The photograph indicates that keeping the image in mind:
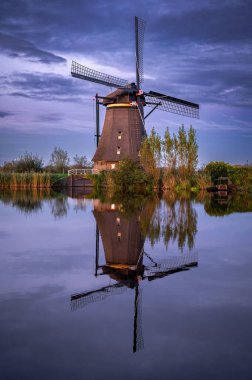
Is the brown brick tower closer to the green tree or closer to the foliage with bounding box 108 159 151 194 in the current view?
the foliage with bounding box 108 159 151 194

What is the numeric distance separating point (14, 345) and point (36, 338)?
19 centimetres

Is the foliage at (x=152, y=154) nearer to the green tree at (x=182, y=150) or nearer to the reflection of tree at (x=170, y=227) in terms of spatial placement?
the green tree at (x=182, y=150)

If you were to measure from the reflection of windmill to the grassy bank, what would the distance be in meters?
27.8

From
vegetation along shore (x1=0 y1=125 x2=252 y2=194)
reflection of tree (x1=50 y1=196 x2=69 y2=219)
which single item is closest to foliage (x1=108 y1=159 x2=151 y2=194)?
vegetation along shore (x1=0 y1=125 x2=252 y2=194)

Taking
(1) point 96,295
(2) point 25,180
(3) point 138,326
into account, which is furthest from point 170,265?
(2) point 25,180

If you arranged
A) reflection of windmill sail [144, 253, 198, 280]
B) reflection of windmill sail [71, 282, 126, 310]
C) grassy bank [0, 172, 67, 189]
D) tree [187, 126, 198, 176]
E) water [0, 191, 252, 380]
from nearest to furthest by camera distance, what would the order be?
water [0, 191, 252, 380], reflection of windmill sail [71, 282, 126, 310], reflection of windmill sail [144, 253, 198, 280], tree [187, 126, 198, 176], grassy bank [0, 172, 67, 189]

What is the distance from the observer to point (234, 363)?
9.69ft

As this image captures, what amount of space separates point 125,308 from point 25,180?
→ 33368 mm

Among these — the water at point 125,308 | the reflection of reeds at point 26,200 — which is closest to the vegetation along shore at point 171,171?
the reflection of reeds at point 26,200

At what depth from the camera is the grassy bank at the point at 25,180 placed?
119 feet

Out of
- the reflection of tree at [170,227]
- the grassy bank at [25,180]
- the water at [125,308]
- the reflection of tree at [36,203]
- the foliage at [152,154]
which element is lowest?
the water at [125,308]

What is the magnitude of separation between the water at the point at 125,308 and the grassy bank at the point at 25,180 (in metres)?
28.5

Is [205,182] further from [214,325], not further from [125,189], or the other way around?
[214,325]

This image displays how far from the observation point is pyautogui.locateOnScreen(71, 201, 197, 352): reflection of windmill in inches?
169
